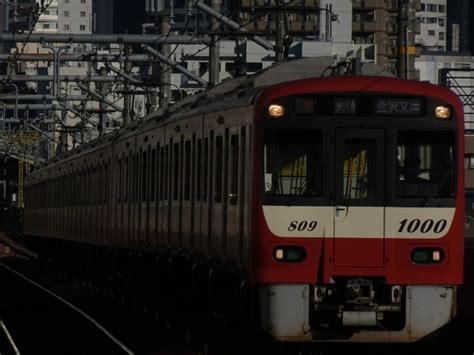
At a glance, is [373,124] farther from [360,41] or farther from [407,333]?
[360,41]

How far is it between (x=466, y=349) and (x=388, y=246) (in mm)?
2486

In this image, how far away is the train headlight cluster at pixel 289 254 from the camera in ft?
55.3

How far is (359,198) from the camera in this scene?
55.7 ft

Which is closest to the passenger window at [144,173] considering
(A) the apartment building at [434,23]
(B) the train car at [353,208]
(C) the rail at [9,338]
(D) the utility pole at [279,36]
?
(D) the utility pole at [279,36]

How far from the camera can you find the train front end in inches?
662

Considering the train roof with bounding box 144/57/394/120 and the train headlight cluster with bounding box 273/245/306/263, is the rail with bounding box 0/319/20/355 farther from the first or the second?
the train roof with bounding box 144/57/394/120

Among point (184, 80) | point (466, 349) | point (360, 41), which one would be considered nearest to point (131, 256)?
point (466, 349)

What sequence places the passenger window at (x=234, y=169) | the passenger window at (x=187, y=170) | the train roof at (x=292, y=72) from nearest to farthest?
1. the passenger window at (x=234, y=169)
2. the train roof at (x=292, y=72)
3. the passenger window at (x=187, y=170)

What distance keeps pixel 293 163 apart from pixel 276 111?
1.73ft

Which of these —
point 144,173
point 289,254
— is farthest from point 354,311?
point 144,173

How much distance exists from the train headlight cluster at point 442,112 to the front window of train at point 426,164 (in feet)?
0.50

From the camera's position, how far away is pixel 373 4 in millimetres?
120438

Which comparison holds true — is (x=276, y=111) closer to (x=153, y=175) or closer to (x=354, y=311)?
(x=354, y=311)

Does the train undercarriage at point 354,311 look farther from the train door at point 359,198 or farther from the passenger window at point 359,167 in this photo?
the passenger window at point 359,167
